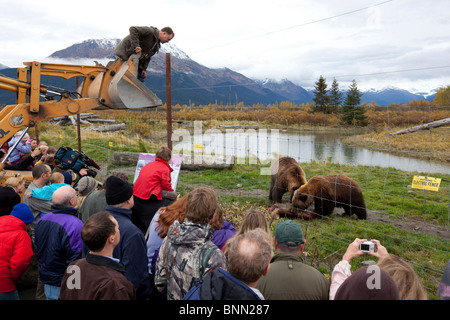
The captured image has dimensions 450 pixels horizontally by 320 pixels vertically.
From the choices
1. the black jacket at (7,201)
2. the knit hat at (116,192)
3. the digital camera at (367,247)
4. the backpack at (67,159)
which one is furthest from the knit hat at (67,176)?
the digital camera at (367,247)

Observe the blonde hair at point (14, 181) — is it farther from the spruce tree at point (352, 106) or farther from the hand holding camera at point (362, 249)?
the spruce tree at point (352, 106)

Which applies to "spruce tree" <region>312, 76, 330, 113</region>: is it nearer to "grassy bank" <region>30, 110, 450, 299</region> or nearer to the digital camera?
"grassy bank" <region>30, 110, 450, 299</region>

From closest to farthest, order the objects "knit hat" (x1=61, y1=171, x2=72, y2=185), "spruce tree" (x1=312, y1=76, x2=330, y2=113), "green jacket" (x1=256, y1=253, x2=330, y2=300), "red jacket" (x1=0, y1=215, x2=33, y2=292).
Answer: "green jacket" (x1=256, y1=253, x2=330, y2=300)
"red jacket" (x1=0, y1=215, x2=33, y2=292)
"knit hat" (x1=61, y1=171, x2=72, y2=185)
"spruce tree" (x1=312, y1=76, x2=330, y2=113)

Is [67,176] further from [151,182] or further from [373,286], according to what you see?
[373,286]

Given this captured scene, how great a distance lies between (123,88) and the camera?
4887 millimetres

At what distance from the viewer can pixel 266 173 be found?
1102 cm

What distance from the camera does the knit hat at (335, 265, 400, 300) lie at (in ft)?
5.81

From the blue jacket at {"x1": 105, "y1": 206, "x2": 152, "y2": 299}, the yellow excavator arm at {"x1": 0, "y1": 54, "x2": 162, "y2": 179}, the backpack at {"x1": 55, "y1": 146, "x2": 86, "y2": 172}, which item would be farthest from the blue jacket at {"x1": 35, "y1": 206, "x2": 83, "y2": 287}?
the backpack at {"x1": 55, "y1": 146, "x2": 86, "y2": 172}

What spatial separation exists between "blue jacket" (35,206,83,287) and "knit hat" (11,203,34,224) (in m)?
0.49

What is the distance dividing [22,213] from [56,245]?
764 mm

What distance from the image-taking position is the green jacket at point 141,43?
487 centimetres

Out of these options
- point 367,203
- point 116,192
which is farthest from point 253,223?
point 367,203
